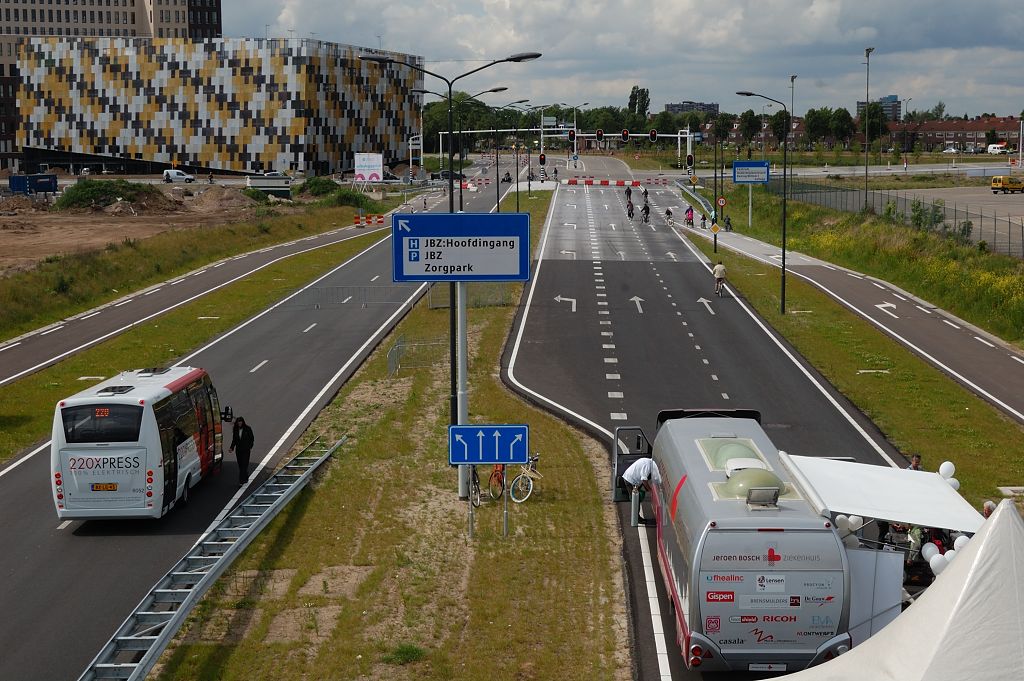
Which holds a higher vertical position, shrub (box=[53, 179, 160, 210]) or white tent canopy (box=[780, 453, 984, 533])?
shrub (box=[53, 179, 160, 210])

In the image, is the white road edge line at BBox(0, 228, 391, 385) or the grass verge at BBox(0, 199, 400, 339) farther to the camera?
the grass verge at BBox(0, 199, 400, 339)

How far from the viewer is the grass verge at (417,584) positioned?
15.8 meters

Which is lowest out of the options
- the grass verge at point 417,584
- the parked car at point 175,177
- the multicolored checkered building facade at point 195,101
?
the grass verge at point 417,584

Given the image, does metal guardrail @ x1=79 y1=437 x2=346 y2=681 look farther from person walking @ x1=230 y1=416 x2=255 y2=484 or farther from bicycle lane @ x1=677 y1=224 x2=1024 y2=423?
bicycle lane @ x1=677 y1=224 x2=1024 y2=423

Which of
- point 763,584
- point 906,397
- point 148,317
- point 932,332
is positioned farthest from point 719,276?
point 763,584

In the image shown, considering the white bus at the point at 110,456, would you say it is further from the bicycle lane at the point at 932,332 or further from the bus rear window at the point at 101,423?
the bicycle lane at the point at 932,332

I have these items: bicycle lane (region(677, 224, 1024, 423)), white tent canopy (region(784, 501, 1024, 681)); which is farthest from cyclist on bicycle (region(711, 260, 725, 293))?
white tent canopy (region(784, 501, 1024, 681))

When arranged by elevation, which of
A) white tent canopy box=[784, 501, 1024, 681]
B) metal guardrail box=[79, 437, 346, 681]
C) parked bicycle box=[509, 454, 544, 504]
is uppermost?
white tent canopy box=[784, 501, 1024, 681]

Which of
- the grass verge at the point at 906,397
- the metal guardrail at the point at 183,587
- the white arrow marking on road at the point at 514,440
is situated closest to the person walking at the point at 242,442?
the metal guardrail at the point at 183,587

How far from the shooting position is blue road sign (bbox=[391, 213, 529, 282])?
23.8 metres

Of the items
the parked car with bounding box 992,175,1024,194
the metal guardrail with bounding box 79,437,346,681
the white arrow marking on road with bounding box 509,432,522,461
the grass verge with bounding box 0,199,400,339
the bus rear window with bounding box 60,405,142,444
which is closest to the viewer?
the metal guardrail with bounding box 79,437,346,681

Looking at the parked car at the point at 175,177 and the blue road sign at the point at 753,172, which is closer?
the blue road sign at the point at 753,172

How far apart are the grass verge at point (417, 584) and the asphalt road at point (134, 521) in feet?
5.40

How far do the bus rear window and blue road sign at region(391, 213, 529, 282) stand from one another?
6.02 m
